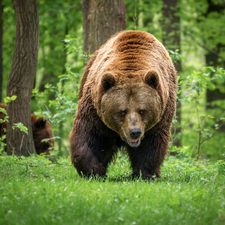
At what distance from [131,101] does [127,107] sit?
0.11 m

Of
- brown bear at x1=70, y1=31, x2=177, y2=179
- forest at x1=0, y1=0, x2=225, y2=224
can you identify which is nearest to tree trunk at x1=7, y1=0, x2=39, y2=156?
forest at x1=0, y1=0, x2=225, y2=224

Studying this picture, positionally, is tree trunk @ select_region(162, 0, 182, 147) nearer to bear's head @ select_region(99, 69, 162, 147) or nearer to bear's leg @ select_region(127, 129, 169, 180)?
bear's leg @ select_region(127, 129, 169, 180)

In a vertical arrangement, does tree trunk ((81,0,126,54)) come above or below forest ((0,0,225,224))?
above

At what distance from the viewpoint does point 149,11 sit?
14.7m

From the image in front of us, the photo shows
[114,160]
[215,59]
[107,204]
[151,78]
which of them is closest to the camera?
[107,204]

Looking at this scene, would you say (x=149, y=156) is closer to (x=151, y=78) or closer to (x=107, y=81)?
(x=151, y=78)

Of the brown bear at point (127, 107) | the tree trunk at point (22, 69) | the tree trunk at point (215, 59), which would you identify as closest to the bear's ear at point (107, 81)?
the brown bear at point (127, 107)

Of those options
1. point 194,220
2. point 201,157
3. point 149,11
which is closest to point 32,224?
point 194,220

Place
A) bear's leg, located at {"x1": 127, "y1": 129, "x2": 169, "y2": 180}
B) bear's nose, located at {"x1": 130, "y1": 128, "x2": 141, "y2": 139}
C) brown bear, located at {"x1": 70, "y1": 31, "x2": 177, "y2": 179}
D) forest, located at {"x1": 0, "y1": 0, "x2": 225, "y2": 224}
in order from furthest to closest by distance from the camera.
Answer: bear's leg, located at {"x1": 127, "y1": 129, "x2": 169, "y2": 180}
brown bear, located at {"x1": 70, "y1": 31, "x2": 177, "y2": 179}
bear's nose, located at {"x1": 130, "y1": 128, "x2": 141, "y2": 139}
forest, located at {"x1": 0, "y1": 0, "x2": 225, "y2": 224}

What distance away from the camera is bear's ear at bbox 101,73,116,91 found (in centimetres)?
488

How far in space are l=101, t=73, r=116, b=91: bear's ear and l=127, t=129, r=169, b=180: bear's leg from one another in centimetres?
119

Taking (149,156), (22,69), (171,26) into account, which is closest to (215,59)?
(171,26)

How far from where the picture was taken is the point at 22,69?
775 centimetres

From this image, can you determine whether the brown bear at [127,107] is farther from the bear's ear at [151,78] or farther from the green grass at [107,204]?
the green grass at [107,204]
